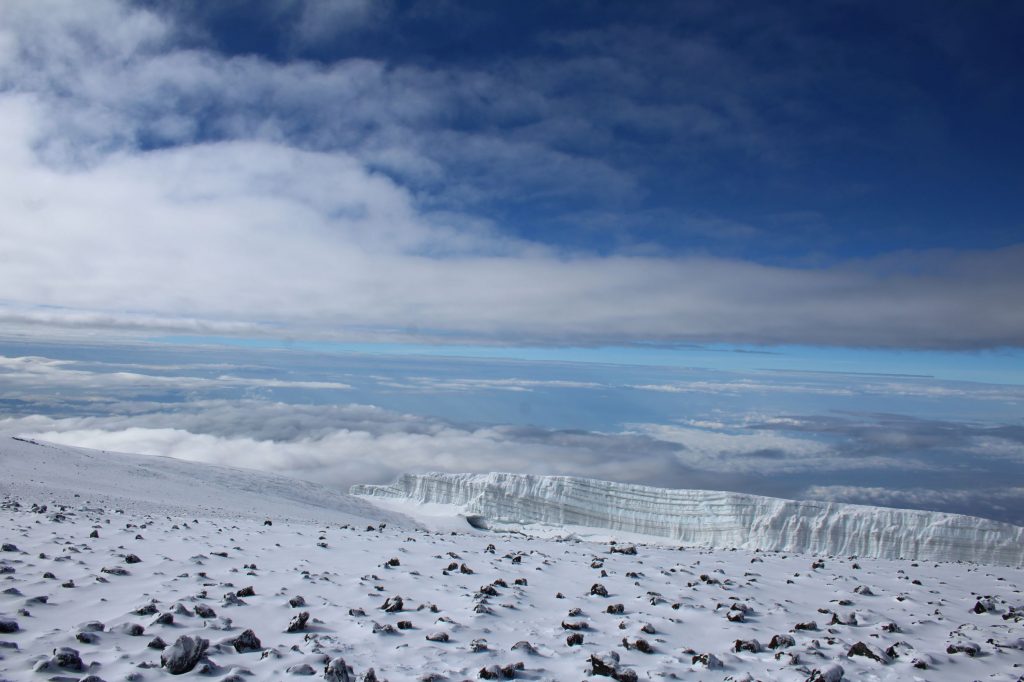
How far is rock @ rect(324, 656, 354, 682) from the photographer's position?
242 inches

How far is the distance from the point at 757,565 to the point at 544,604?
9.48m

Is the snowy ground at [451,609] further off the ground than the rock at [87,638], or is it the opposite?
the rock at [87,638]

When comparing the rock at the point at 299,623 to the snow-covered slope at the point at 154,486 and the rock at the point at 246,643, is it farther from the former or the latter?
the snow-covered slope at the point at 154,486

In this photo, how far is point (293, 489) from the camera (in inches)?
2109

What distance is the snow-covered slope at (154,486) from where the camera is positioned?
25.7 m

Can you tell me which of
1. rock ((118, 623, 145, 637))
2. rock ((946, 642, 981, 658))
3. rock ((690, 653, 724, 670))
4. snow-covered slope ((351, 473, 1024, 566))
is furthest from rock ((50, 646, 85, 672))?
snow-covered slope ((351, 473, 1024, 566))

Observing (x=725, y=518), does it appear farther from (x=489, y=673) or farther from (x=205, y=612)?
(x=205, y=612)

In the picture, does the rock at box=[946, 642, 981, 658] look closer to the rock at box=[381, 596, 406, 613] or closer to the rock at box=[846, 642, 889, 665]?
the rock at box=[846, 642, 889, 665]

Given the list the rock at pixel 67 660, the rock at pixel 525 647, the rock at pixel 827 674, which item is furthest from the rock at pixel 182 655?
the rock at pixel 827 674

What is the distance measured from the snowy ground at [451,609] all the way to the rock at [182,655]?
0.10 meters

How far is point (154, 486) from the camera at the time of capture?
35906 millimetres

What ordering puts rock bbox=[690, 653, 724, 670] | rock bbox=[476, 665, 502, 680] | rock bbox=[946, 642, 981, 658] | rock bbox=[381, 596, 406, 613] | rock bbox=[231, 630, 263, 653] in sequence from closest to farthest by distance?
1. rock bbox=[476, 665, 502, 680]
2. rock bbox=[231, 630, 263, 653]
3. rock bbox=[690, 653, 724, 670]
4. rock bbox=[381, 596, 406, 613]
5. rock bbox=[946, 642, 981, 658]

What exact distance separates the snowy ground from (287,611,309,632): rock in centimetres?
8

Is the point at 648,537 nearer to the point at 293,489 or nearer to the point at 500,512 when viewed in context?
the point at 500,512
